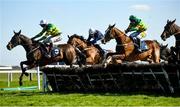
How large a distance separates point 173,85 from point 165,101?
193 cm

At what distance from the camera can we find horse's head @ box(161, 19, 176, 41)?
43.8 feet

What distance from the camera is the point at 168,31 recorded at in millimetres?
13414

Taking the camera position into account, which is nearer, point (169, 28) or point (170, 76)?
point (170, 76)

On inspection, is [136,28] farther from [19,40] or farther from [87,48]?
[19,40]

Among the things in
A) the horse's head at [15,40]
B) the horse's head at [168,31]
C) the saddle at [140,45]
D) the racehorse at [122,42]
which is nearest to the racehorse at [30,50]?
the horse's head at [15,40]

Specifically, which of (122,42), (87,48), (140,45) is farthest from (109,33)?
(87,48)

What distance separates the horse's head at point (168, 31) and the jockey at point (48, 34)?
3737mm

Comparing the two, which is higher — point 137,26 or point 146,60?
point 137,26

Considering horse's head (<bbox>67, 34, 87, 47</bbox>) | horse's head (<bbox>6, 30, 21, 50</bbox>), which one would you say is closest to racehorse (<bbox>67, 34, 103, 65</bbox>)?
horse's head (<bbox>67, 34, 87, 47</bbox>)

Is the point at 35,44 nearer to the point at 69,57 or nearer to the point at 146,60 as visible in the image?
the point at 69,57

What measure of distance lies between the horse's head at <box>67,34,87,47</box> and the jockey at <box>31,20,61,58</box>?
116 cm

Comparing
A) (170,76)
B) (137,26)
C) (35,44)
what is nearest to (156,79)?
(170,76)

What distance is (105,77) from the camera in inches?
464

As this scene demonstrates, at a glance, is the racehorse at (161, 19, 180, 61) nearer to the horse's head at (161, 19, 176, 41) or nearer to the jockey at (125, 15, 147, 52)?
the horse's head at (161, 19, 176, 41)
